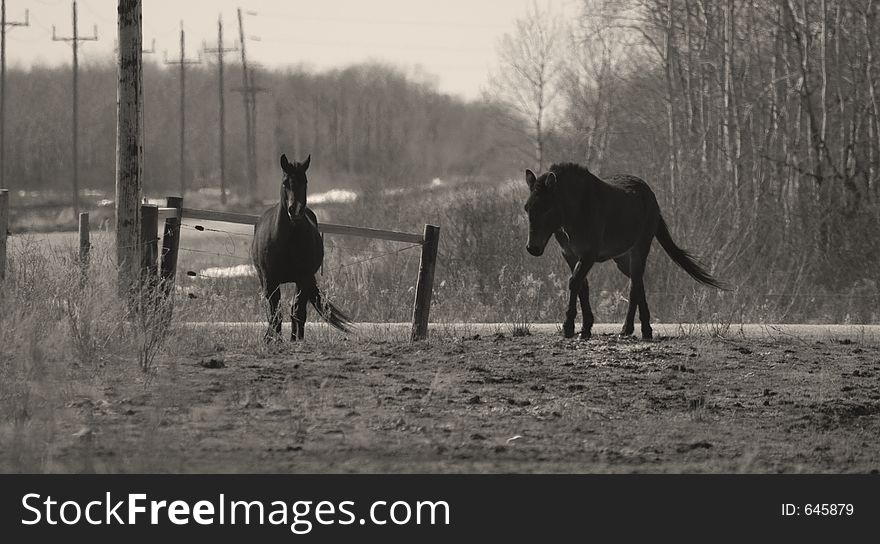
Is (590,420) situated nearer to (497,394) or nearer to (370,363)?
(497,394)

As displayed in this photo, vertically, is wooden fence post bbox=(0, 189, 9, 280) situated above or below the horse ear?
below

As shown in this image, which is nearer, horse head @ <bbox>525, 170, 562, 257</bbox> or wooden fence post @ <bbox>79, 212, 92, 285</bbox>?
horse head @ <bbox>525, 170, 562, 257</bbox>

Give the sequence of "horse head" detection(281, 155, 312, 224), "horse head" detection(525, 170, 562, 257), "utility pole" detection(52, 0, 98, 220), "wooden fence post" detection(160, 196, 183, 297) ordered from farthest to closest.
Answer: "utility pole" detection(52, 0, 98, 220)
"wooden fence post" detection(160, 196, 183, 297)
"horse head" detection(525, 170, 562, 257)
"horse head" detection(281, 155, 312, 224)

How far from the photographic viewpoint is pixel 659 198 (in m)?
22.3

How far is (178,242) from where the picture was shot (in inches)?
530

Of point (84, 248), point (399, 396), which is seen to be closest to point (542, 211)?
point (399, 396)

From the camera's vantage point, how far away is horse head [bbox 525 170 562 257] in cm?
1254

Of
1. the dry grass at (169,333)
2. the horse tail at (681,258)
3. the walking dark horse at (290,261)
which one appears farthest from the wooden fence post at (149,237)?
the horse tail at (681,258)

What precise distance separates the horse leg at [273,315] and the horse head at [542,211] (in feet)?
8.40

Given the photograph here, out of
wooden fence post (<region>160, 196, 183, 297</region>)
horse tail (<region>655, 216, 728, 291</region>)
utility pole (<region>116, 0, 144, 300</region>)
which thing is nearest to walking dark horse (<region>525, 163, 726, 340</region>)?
horse tail (<region>655, 216, 728, 291</region>)

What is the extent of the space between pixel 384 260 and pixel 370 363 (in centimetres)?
1285

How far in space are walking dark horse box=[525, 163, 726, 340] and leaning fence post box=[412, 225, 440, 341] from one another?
153 cm

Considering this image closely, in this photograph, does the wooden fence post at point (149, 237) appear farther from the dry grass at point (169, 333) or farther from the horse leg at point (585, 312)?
the horse leg at point (585, 312)

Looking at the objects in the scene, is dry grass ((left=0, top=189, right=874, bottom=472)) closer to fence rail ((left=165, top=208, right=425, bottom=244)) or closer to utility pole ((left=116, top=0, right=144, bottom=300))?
utility pole ((left=116, top=0, right=144, bottom=300))
